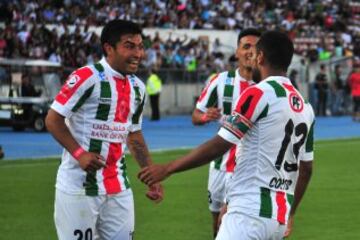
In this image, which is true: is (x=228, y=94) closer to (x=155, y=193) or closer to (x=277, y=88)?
(x=155, y=193)

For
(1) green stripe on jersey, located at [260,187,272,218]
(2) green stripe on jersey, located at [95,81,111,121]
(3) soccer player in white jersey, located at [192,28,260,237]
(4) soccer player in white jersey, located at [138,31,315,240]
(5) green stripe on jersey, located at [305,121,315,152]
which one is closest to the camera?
(4) soccer player in white jersey, located at [138,31,315,240]

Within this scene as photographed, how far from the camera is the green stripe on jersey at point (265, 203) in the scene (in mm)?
A: 6734

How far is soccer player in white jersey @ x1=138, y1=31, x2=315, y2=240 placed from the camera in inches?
261

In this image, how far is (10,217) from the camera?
14.2 m

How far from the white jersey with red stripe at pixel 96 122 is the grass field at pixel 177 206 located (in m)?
4.84

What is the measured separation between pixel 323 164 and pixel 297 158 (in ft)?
51.7

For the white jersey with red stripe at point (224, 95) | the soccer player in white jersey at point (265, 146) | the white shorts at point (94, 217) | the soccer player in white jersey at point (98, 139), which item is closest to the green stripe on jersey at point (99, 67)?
the soccer player in white jersey at point (98, 139)

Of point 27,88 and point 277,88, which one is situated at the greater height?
point 277,88

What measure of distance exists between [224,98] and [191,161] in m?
3.71

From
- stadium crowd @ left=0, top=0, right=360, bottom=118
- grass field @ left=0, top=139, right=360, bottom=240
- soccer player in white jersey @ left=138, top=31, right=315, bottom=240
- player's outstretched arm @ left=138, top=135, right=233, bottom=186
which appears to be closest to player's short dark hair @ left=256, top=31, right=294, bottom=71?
soccer player in white jersey @ left=138, top=31, right=315, bottom=240

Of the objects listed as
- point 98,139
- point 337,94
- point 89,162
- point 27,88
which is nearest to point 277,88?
point 89,162

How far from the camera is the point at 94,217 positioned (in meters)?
7.73

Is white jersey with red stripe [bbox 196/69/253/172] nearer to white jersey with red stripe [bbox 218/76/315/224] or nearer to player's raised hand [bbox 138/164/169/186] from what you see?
white jersey with red stripe [bbox 218/76/315/224]

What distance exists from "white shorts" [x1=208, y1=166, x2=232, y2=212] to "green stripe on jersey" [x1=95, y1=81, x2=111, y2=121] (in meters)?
2.44
